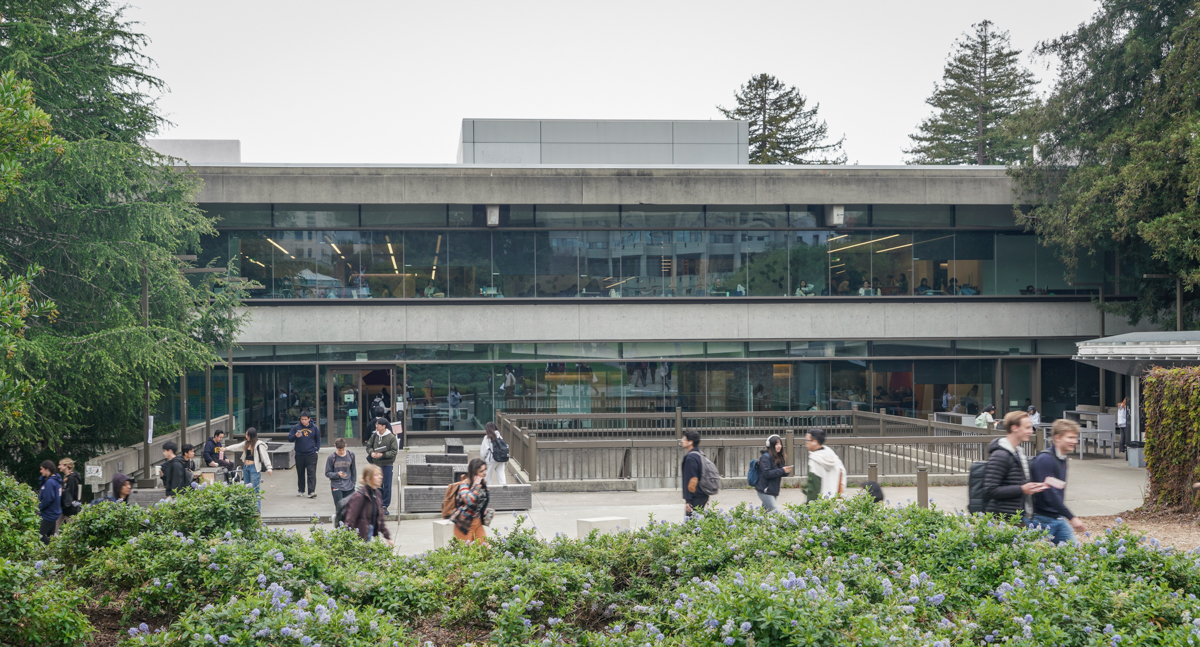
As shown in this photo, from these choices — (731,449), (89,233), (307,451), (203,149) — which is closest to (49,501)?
(307,451)

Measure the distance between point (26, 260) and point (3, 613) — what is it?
13734 mm

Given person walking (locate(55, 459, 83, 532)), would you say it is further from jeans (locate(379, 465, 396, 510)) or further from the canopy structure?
the canopy structure

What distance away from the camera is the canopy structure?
64.1 feet

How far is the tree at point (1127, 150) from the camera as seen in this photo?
22.2 m

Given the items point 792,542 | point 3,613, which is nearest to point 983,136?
point 792,542

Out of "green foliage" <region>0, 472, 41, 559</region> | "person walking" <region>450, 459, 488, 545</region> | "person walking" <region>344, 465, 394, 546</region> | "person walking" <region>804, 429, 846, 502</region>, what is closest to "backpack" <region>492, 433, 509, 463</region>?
"person walking" <region>450, 459, 488, 545</region>

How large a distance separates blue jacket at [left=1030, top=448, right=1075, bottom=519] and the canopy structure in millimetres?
14111

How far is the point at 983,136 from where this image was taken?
187 ft

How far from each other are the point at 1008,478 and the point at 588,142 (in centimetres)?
2436

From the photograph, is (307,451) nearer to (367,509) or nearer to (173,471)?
(173,471)

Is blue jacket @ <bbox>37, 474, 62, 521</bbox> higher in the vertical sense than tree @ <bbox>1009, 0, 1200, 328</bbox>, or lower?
lower

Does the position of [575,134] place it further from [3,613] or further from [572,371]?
[3,613]

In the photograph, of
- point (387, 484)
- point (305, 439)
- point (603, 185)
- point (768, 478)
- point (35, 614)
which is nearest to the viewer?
point (35, 614)

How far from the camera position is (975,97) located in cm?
5847
